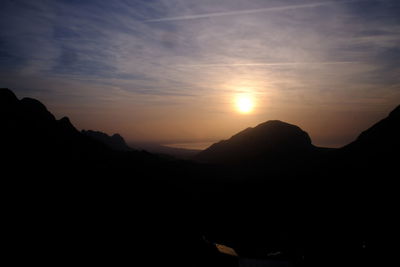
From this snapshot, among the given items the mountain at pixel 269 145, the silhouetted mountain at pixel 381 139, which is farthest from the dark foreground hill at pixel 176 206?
the mountain at pixel 269 145

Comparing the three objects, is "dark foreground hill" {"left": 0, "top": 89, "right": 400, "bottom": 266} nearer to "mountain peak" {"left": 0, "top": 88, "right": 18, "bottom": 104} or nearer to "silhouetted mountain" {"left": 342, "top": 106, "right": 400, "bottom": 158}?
"mountain peak" {"left": 0, "top": 88, "right": 18, "bottom": 104}

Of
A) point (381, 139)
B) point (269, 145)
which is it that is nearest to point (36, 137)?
point (381, 139)

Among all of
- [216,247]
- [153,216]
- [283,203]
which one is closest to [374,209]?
[283,203]

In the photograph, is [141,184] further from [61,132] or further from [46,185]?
[61,132]

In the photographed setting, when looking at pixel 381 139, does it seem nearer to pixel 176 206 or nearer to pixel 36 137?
pixel 176 206

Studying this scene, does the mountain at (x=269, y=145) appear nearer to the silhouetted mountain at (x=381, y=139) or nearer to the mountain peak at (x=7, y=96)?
the silhouetted mountain at (x=381, y=139)

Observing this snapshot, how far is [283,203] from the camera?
58594 millimetres

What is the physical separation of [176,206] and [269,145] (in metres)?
91.4

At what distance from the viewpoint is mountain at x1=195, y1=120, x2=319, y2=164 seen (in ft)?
400

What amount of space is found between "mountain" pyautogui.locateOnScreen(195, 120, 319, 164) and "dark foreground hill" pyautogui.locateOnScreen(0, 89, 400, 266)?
141ft

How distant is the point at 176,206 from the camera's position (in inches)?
1921

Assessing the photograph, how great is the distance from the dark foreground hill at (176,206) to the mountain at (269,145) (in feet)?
141

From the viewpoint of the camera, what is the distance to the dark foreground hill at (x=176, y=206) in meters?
27.2

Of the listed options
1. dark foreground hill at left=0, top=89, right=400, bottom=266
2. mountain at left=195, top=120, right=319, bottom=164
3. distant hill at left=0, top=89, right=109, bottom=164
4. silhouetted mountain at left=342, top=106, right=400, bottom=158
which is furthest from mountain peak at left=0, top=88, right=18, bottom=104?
mountain at left=195, top=120, right=319, bottom=164
